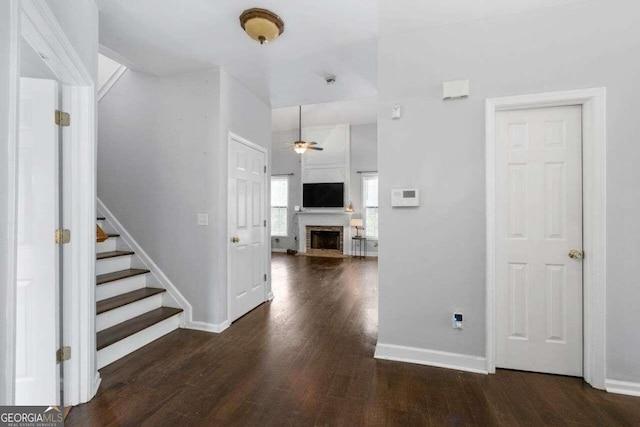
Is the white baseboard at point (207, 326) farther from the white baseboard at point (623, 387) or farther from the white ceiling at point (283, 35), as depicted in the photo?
the white baseboard at point (623, 387)

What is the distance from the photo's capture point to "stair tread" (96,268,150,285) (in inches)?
111

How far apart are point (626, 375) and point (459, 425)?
1.39 metres

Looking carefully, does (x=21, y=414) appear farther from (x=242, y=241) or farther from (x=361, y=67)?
(x=361, y=67)

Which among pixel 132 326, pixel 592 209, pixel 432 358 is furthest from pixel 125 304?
pixel 592 209

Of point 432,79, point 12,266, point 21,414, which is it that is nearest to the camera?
point 12,266

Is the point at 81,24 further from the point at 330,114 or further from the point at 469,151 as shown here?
the point at 330,114

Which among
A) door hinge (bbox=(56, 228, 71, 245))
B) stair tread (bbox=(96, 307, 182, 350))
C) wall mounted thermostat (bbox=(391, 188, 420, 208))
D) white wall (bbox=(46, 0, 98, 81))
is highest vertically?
white wall (bbox=(46, 0, 98, 81))

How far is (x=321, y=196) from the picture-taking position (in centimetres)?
874

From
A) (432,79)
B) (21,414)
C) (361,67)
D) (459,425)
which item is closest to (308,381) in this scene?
(459,425)

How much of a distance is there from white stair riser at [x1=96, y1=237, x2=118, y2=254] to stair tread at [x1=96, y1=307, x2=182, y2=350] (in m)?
0.94

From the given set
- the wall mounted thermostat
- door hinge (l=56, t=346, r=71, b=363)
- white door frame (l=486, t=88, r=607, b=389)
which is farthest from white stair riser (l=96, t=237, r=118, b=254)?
white door frame (l=486, t=88, r=607, b=389)

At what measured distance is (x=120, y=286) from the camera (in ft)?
9.80

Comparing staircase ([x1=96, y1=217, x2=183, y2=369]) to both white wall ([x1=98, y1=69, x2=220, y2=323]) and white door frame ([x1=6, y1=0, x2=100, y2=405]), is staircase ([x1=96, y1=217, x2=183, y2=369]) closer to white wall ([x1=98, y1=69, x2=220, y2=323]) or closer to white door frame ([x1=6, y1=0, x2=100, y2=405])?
white wall ([x1=98, y1=69, x2=220, y2=323])

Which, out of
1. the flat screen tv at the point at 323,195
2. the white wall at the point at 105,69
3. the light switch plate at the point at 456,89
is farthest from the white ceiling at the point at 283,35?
the flat screen tv at the point at 323,195
